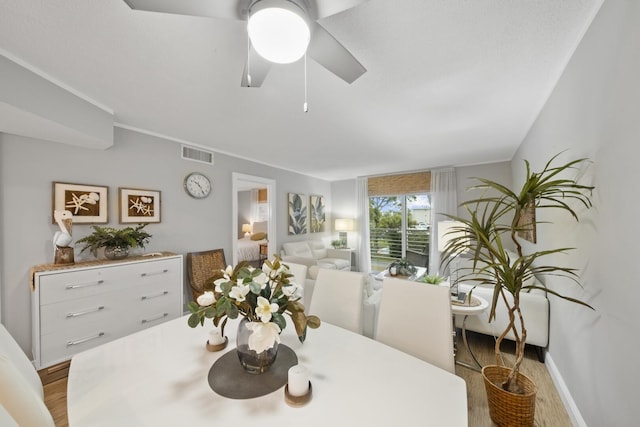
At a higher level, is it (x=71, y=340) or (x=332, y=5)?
(x=332, y=5)

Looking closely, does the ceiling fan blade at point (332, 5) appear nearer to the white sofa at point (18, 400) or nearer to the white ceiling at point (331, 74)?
Answer: the white ceiling at point (331, 74)

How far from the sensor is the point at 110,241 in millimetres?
2295

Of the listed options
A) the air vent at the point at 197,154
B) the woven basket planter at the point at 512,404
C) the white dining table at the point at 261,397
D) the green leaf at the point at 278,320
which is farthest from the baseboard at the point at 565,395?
the air vent at the point at 197,154

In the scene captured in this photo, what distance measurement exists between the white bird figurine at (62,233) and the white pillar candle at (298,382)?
252 cm

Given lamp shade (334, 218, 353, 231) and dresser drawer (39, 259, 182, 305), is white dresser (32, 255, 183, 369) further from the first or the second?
lamp shade (334, 218, 353, 231)

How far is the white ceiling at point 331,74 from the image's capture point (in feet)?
3.94

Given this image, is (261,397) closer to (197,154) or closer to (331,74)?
(331,74)

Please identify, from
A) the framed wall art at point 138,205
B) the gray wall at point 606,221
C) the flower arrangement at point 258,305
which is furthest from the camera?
the framed wall art at point 138,205

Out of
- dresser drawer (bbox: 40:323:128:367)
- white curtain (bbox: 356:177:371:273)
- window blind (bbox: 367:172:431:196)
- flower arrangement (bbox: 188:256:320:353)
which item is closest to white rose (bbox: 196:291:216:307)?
flower arrangement (bbox: 188:256:320:353)

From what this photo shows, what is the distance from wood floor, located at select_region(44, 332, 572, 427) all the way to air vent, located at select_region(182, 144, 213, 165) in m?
2.51

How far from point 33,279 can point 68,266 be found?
21cm

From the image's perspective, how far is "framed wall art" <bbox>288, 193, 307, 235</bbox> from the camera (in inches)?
195

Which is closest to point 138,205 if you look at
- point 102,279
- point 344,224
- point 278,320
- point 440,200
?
point 102,279

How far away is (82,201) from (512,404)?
3.83m
